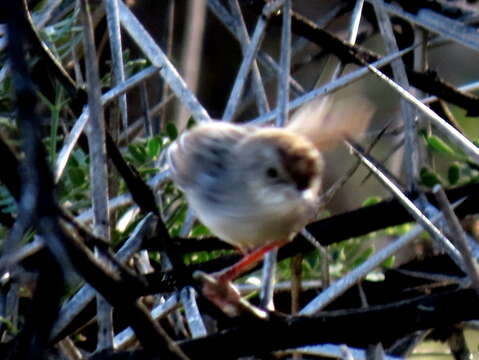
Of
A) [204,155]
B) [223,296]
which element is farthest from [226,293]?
[204,155]

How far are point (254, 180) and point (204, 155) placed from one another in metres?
0.23

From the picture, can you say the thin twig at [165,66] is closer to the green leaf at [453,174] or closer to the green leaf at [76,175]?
the green leaf at [76,175]

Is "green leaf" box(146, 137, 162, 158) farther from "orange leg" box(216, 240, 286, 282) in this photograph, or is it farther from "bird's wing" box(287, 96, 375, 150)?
"orange leg" box(216, 240, 286, 282)

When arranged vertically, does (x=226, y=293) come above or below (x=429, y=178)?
above

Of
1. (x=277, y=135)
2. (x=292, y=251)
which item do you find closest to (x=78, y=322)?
(x=292, y=251)

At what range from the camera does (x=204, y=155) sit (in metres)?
2.81

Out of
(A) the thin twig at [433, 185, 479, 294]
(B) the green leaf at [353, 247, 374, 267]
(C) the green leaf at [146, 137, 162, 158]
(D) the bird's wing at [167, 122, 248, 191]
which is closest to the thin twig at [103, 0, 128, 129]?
(C) the green leaf at [146, 137, 162, 158]

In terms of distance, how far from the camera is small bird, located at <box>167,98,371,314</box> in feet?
8.55

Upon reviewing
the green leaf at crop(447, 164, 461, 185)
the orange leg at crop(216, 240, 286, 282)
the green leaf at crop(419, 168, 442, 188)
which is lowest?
the green leaf at crop(447, 164, 461, 185)

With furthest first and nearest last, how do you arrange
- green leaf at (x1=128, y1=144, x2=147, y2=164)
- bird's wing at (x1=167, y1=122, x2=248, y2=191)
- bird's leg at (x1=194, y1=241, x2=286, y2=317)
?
1. green leaf at (x1=128, y1=144, x2=147, y2=164)
2. bird's wing at (x1=167, y1=122, x2=248, y2=191)
3. bird's leg at (x1=194, y1=241, x2=286, y2=317)

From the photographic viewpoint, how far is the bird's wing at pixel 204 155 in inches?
109

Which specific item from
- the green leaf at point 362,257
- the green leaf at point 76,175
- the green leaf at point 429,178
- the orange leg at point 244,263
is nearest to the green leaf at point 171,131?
the green leaf at point 76,175

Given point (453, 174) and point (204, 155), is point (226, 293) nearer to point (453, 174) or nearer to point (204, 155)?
point (204, 155)

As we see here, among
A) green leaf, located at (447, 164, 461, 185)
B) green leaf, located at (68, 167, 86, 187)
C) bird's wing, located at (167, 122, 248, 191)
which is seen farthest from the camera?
green leaf, located at (447, 164, 461, 185)
